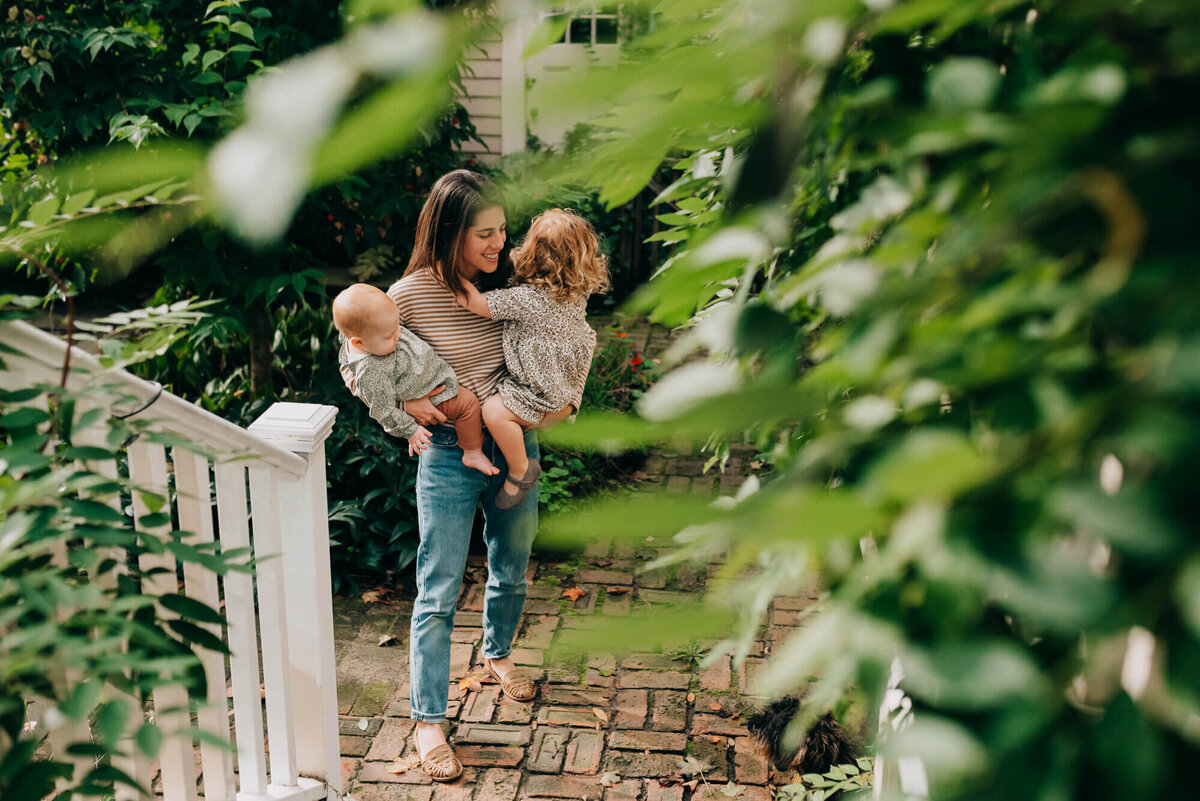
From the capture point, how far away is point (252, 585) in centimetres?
234

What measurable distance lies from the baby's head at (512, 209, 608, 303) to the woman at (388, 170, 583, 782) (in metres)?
0.08

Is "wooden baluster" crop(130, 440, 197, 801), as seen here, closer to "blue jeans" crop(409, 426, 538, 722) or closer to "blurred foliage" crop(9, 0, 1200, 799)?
"blue jeans" crop(409, 426, 538, 722)

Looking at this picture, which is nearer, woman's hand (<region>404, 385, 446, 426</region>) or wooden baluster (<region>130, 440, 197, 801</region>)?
wooden baluster (<region>130, 440, 197, 801</region>)

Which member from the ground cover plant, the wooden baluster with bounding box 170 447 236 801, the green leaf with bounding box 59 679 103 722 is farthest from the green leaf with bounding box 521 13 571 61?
the ground cover plant

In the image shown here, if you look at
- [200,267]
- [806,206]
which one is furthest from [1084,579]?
[200,267]

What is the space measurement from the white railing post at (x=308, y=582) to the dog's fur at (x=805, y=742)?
1403 mm

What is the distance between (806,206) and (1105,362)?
513mm

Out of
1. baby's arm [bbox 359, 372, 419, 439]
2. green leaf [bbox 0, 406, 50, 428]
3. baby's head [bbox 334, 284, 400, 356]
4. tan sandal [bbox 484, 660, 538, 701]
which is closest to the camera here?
green leaf [bbox 0, 406, 50, 428]

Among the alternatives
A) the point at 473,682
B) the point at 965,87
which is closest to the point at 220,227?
the point at 473,682

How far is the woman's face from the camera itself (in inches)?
113

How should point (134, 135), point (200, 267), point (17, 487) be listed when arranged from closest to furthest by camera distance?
1. point (17, 487)
2. point (134, 135)
3. point (200, 267)

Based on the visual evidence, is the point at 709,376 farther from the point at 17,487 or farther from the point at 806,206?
the point at 17,487

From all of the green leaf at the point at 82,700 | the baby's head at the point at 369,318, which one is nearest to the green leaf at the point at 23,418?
the green leaf at the point at 82,700

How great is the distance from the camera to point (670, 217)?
1.39m
